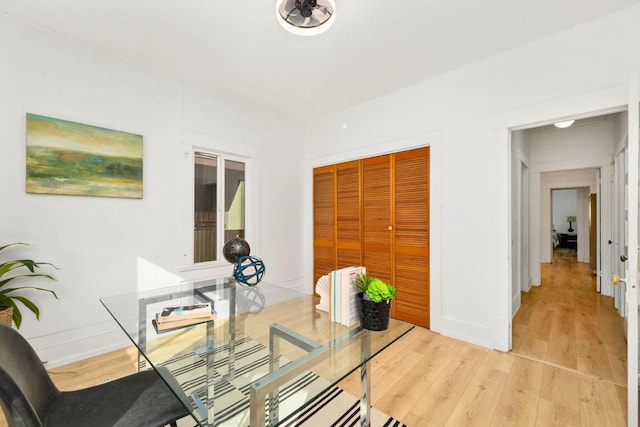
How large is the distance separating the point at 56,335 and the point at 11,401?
1.95m

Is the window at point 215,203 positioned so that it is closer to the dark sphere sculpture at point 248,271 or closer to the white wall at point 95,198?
the white wall at point 95,198

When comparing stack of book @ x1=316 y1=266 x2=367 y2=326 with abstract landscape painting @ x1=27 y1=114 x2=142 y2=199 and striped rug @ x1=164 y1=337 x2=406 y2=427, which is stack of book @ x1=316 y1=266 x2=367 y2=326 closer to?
striped rug @ x1=164 y1=337 x2=406 y2=427

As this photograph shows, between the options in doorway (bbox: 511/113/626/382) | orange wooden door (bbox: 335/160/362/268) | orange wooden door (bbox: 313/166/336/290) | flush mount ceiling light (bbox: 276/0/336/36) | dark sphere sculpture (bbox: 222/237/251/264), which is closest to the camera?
flush mount ceiling light (bbox: 276/0/336/36)

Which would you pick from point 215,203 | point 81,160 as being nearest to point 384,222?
point 215,203

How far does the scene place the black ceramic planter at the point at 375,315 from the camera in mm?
1356

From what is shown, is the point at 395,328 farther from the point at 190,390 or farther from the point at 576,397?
the point at 576,397

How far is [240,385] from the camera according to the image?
1091 mm

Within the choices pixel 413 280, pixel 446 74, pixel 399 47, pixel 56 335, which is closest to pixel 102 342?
pixel 56 335

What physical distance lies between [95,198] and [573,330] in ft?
15.8

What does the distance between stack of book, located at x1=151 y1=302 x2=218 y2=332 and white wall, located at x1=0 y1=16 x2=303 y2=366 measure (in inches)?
53.3

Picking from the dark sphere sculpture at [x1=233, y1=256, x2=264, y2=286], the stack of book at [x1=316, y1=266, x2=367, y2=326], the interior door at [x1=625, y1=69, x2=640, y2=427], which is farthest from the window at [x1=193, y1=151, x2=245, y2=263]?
the interior door at [x1=625, y1=69, x2=640, y2=427]

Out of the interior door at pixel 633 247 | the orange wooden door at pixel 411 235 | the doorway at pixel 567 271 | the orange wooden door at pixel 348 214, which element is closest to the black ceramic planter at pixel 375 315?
the interior door at pixel 633 247

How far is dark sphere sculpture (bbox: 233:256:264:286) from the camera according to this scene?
2064 millimetres

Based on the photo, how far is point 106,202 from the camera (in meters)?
2.57
